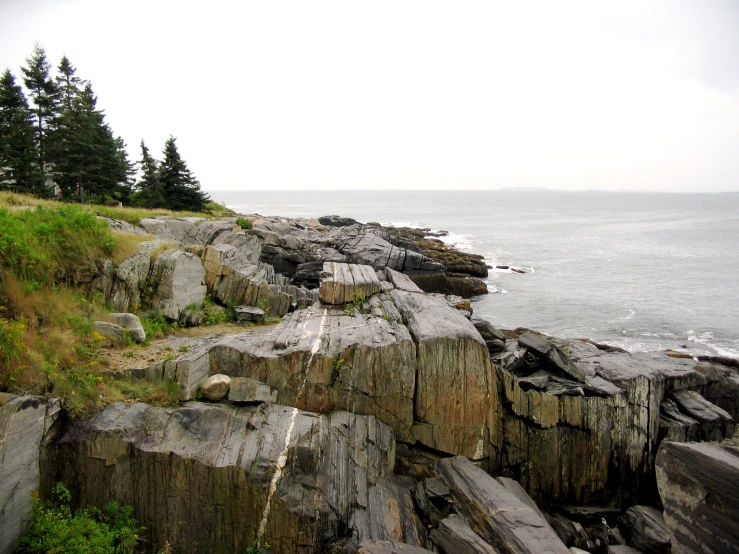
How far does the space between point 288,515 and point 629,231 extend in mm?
95234

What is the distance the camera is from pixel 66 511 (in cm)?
776

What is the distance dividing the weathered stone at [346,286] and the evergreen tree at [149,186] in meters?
26.0

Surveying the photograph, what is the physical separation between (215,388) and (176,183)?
29.7 meters

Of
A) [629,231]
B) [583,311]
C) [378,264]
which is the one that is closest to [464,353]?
[378,264]

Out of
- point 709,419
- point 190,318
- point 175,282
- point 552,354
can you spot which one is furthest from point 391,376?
point 709,419

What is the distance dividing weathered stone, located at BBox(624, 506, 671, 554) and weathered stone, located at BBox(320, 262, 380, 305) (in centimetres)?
867

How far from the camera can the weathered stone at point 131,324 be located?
11109 millimetres

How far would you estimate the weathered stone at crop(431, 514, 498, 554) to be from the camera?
7734 millimetres

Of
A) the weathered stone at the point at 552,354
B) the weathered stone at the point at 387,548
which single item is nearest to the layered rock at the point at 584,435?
the weathered stone at the point at 552,354

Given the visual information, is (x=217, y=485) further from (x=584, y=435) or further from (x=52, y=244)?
(x=584, y=435)

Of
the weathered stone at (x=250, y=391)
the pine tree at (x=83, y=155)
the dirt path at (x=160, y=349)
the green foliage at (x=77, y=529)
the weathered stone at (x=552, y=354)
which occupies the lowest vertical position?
the green foliage at (x=77, y=529)

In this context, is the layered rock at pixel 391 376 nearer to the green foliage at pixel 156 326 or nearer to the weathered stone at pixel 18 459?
the green foliage at pixel 156 326

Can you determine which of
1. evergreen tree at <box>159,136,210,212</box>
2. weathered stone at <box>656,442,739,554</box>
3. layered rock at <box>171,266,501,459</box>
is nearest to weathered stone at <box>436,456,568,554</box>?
layered rock at <box>171,266,501,459</box>

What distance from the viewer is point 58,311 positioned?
10.4 meters
